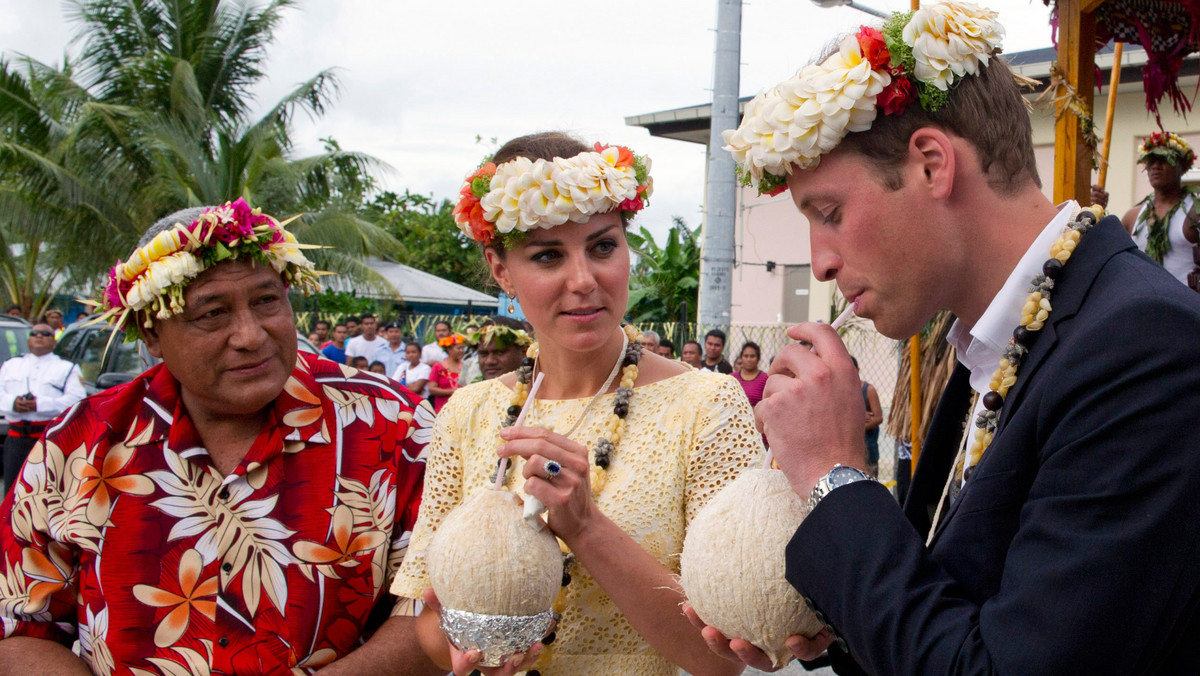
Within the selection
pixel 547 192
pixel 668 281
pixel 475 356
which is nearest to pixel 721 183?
pixel 475 356

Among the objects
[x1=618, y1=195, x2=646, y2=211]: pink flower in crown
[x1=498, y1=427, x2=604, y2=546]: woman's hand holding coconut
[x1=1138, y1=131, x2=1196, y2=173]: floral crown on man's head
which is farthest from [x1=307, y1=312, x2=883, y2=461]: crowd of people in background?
[x1=1138, y1=131, x2=1196, y2=173]: floral crown on man's head

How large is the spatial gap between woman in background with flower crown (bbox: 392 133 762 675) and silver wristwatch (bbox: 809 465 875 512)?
541 millimetres

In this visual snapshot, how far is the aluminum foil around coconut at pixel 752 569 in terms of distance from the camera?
1.41 m

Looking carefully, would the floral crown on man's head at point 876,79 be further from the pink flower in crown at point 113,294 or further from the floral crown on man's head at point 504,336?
the floral crown on man's head at point 504,336

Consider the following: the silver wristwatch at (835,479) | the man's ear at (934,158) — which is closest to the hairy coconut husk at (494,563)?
the silver wristwatch at (835,479)

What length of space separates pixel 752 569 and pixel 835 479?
0.19 meters

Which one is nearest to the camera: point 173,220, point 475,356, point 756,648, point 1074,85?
point 756,648

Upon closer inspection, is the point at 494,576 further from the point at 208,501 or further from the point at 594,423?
the point at 208,501

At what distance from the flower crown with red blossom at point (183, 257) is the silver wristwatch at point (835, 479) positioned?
1676 mm

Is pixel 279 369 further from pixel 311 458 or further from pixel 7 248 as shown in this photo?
pixel 7 248

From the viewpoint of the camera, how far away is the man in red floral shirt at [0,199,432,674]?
228cm

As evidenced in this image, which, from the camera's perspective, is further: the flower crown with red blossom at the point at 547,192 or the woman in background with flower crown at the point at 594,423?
the flower crown with red blossom at the point at 547,192

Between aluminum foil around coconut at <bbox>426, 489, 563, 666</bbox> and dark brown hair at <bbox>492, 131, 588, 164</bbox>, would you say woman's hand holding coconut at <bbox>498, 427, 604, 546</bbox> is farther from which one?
dark brown hair at <bbox>492, 131, 588, 164</bbox>

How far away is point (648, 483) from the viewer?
2.02 m
